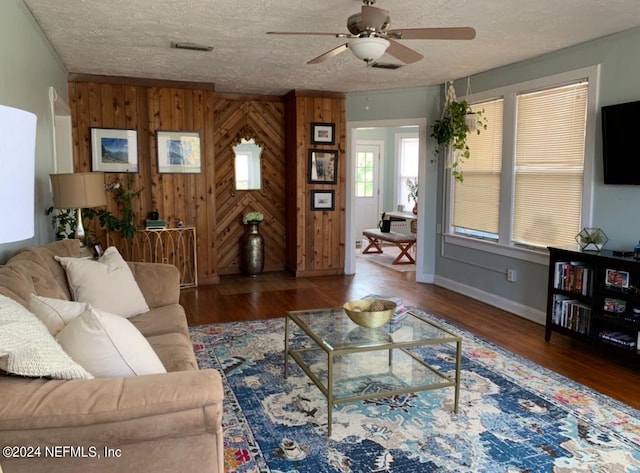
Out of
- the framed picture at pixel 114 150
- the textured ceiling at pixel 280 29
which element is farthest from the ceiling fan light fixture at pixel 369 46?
the framed picture at pixel 114 150

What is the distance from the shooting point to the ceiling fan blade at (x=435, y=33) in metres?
2.67

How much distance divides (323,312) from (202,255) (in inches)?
129

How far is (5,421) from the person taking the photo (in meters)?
1.30

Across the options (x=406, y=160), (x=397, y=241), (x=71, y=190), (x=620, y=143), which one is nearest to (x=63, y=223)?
(x=71, y=190)

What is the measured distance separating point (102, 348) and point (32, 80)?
8.60ft

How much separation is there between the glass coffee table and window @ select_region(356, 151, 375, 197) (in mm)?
6978

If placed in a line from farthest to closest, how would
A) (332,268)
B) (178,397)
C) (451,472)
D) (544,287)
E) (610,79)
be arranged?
(332,268) → (544,287) → (610,79) → (451,472) → (178,397)

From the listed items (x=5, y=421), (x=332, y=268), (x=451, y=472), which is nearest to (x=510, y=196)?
(x=332, y=268)

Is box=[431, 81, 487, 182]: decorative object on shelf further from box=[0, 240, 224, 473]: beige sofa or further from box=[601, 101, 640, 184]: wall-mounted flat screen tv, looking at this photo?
box=[0, 240, 224, 473]: beige sofa

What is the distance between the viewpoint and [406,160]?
9930mm

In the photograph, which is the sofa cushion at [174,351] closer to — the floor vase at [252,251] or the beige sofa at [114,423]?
the beige sofa at [114,423]

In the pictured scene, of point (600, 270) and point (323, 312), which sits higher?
point (600, 270)

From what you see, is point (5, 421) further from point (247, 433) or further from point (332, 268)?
point (332, 268)

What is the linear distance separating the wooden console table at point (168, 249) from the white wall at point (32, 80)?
5.58 ft
